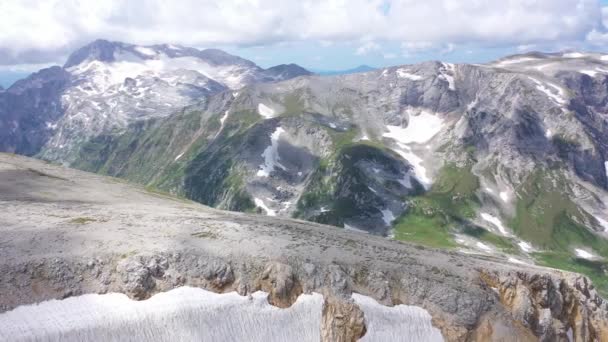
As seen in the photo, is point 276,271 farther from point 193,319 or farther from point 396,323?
point 396,323

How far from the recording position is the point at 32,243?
152 feet

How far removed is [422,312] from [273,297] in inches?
682

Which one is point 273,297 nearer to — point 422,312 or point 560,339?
point 422,312

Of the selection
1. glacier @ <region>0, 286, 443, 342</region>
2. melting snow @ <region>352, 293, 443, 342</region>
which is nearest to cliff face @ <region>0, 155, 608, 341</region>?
melting snow @ <region>352, 293, 443, 342</region>

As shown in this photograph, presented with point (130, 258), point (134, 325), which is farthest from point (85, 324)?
point (130, 258)

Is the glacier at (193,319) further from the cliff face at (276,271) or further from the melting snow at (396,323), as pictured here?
the cliff face at (276,271)

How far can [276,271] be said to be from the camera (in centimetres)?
5141

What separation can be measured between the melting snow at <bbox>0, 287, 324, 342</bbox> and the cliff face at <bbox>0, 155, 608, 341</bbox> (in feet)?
3.29

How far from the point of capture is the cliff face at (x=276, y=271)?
1759 inches

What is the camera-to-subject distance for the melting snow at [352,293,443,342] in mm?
50906

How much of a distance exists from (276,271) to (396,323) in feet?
47.3

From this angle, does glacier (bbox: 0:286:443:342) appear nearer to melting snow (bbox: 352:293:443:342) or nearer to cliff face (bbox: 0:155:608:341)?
melting snow (bbox: 352:293:443:342)

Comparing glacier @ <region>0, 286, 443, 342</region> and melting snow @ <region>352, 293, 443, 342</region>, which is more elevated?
glacier @ <region>0, 286, 443, 342</region>

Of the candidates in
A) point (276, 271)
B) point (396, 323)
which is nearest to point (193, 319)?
point (276, 271)
